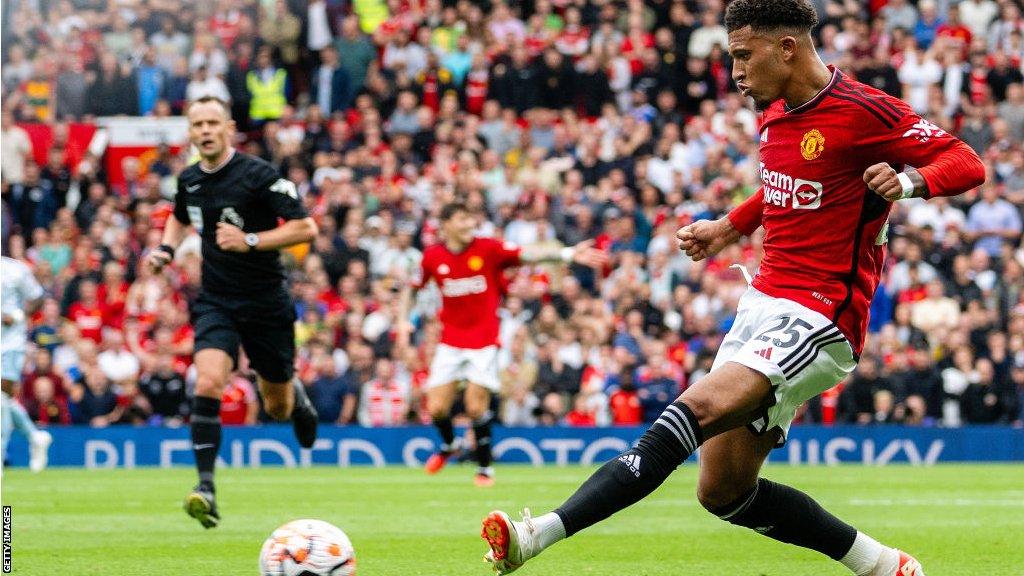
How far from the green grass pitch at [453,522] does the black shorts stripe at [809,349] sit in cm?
191

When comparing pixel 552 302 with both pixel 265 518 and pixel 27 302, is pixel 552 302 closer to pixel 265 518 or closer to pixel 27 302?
pixel 27 302

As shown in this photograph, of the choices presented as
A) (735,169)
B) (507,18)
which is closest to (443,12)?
(507,18)

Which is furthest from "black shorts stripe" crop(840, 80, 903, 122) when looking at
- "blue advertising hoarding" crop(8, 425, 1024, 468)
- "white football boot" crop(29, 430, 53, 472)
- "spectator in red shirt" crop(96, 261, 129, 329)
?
"spectator in red shirt" crop(96, 261, 129, 329)

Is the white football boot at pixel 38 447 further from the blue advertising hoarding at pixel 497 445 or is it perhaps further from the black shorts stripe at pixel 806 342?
the black shorts stripe at pixel 806 342

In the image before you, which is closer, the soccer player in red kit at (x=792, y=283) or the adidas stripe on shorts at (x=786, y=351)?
the soccer player in red kit at (x=792, y=283)

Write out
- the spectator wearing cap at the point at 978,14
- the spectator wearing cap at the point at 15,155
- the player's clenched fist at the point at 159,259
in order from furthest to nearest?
the spectator wearing cap at the point at 978,14, the spectator wearing cap at the point at 15,155, the player's clenched fist at the point at 159,259

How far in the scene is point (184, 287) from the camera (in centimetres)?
2183

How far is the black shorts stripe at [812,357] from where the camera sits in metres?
6.31

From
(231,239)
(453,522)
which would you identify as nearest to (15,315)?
(231,239)

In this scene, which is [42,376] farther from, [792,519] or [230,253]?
[792,519]

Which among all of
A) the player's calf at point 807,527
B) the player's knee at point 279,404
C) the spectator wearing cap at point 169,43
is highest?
the spectator wearing cap at point 169,43

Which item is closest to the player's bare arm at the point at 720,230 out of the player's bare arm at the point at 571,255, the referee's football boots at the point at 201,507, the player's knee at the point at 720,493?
the player's knee at the point at 720,493

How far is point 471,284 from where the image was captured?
1555 cm

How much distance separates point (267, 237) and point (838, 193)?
4906 mm
